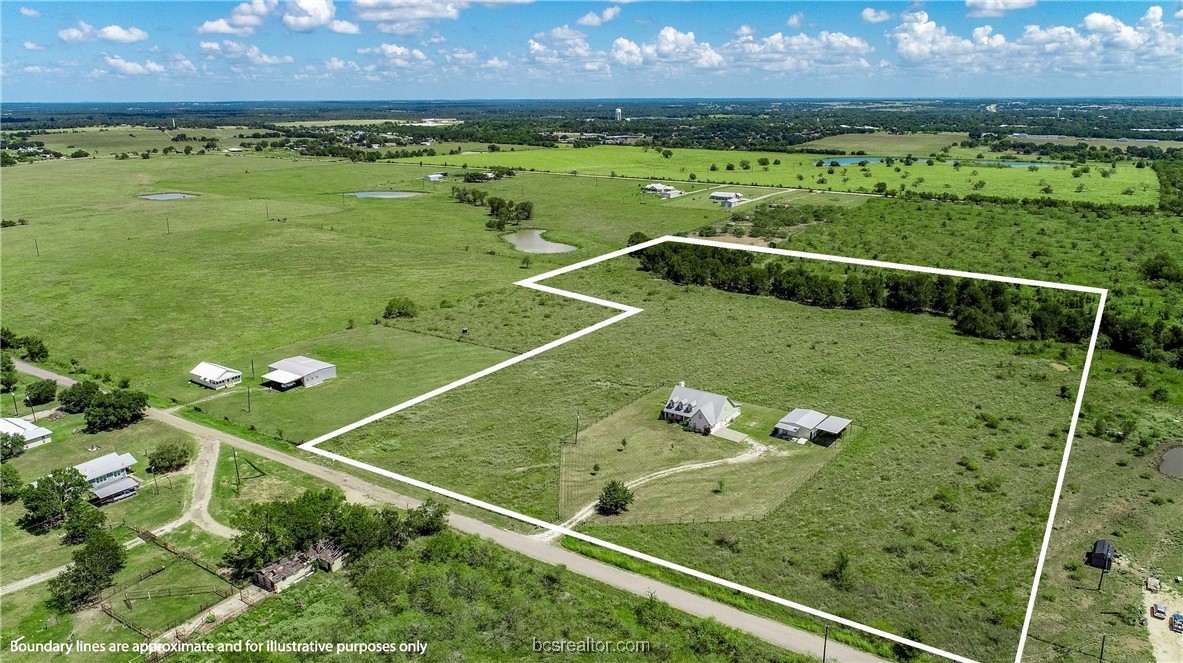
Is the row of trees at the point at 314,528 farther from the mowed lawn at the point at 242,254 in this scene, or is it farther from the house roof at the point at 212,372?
the mowed lawn at the point at 242,254

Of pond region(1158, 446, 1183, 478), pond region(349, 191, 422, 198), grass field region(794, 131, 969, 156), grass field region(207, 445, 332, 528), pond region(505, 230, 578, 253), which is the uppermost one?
grass field region(794, 131, 969, 156)

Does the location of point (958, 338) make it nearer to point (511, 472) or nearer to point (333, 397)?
point (511, 472)

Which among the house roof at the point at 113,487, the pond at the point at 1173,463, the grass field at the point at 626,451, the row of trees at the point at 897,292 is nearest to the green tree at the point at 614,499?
the grass field at the point at 626,451

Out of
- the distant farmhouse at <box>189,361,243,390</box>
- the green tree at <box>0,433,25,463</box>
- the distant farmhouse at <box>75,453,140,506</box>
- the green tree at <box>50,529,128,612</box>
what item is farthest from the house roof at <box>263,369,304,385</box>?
the green tree at <box>50,529,128,612</box>

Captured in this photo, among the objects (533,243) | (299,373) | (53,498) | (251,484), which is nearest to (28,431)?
(53,498)

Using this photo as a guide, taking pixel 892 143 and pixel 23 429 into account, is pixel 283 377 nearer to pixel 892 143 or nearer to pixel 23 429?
pixel 23 429

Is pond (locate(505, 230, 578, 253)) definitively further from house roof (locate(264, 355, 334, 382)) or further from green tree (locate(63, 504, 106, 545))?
green tree (locate(63, 504, 106, 545))
